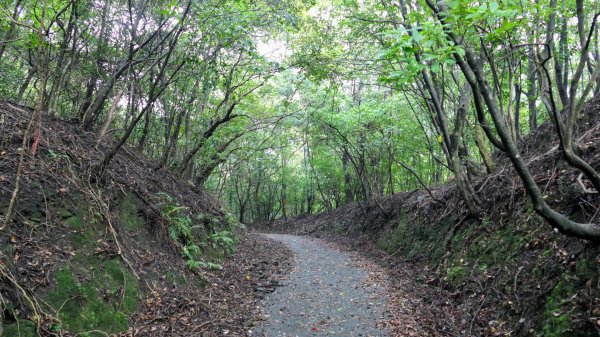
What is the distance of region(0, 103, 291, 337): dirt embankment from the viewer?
15.5 feet

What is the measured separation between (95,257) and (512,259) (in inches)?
270

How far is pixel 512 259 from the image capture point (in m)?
6.29

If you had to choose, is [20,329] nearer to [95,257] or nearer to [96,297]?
[96,297]

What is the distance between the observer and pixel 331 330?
607cm

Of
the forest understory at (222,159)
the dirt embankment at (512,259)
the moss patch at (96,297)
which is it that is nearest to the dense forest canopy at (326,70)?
the forest understory at (222,159)

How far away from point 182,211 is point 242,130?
5.63 metres

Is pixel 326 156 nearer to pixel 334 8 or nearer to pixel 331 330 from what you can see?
pixel 334 8

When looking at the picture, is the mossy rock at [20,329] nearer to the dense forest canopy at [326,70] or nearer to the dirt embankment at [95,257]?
the dirt embankment at [95,257]

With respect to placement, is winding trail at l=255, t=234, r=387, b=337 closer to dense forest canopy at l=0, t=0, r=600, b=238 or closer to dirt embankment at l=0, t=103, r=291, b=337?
dirt embankment at l=0, t=103, r=291, b=337

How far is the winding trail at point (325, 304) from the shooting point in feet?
20.0

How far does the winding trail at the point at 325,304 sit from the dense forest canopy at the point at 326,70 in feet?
10.7

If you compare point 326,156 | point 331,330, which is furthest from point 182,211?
point 326,156

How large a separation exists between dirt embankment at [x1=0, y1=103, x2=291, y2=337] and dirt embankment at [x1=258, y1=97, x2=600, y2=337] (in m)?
3.72

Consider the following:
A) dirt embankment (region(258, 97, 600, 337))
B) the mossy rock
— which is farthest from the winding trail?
the mossy rock
